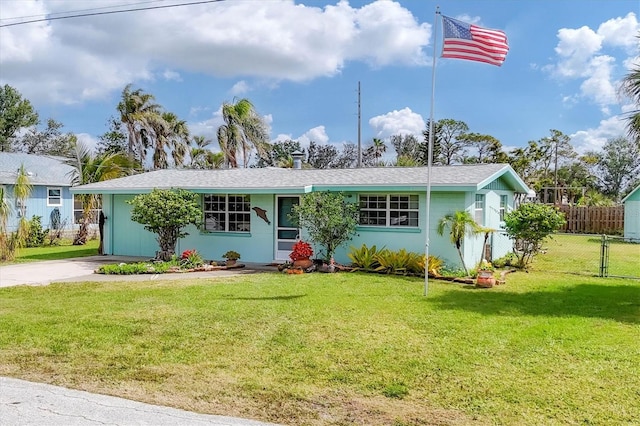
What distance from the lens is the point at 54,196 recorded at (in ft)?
79.5

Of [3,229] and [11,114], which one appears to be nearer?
[3,229]

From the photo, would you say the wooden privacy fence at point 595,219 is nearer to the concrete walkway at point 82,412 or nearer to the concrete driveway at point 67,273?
the concrete driveway at point 67,273

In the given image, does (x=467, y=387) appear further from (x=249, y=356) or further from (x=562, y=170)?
(x=562, y=170)

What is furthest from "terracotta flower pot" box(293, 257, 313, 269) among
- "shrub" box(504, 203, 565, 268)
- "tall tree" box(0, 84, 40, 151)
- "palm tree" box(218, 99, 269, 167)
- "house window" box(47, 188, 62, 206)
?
"tall tree" box(0, 84, 40, 151)

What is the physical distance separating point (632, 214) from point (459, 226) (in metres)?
16.0

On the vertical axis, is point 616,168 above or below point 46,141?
below

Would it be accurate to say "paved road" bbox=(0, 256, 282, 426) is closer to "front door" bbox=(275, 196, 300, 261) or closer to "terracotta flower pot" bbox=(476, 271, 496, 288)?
"terracotta flower pot" bbox=(476, 271, 496, 288)

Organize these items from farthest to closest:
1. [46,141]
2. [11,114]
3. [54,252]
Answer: [46,141], [11,114], [54,252]

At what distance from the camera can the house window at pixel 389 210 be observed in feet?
43.8

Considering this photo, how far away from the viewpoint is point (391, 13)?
12305 mm

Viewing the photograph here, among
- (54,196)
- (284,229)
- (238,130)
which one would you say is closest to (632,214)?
(284,229)

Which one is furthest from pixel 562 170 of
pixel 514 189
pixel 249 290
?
pixel 249 290

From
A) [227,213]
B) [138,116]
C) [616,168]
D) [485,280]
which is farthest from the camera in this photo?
[616,168]

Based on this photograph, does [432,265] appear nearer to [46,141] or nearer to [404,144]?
[404,144]
